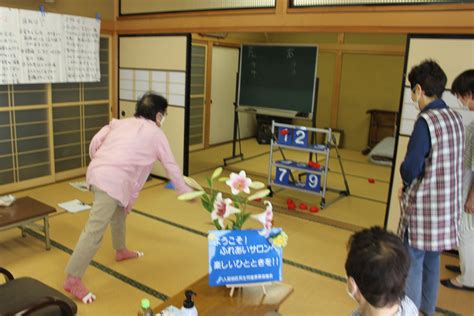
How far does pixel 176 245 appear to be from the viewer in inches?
129

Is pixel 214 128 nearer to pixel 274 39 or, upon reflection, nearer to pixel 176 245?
pixel 274 39

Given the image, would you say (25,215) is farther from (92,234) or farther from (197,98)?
(197,98)

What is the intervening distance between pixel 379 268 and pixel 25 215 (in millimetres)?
2651

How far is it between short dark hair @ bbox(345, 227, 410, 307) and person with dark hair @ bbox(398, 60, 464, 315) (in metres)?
0.81

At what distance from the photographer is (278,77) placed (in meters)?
5.09

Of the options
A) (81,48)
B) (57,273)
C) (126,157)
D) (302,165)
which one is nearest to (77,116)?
(81,48)

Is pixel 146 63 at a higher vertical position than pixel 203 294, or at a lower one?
higher

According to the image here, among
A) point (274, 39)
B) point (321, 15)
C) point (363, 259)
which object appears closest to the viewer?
point (363, 259)

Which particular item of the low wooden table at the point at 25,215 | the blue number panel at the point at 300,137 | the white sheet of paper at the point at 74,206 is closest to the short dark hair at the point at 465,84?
the blue number panel at the point at 300,137

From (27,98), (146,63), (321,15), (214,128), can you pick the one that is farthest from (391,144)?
(27,98)

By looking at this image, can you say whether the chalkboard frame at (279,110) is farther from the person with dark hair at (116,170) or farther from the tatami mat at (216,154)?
the person with dark hair at (116,170)

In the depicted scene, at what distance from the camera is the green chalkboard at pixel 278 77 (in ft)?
15.9

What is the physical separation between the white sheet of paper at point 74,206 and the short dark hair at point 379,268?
10.7 ft

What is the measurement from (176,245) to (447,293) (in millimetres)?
1947
